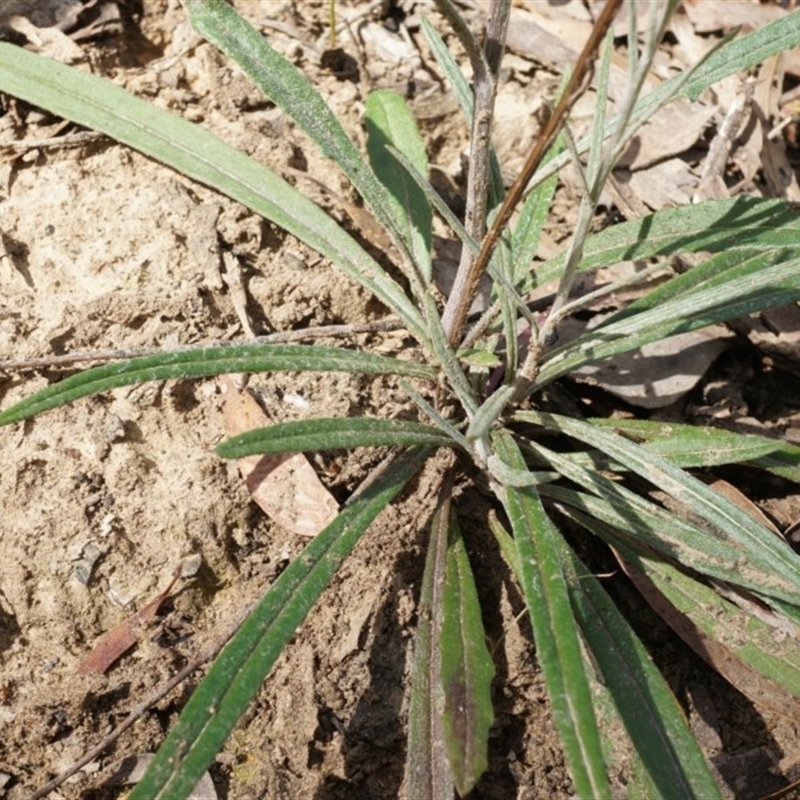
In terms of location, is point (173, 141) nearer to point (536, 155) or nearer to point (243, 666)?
point (536, 155)

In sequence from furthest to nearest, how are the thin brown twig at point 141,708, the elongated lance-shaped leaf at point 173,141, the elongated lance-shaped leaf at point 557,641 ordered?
the elongated lance-shaped leaf at point 173,141, the thin brown twig at point 141,708, the elongated lance-shaped leaf at point 557,641

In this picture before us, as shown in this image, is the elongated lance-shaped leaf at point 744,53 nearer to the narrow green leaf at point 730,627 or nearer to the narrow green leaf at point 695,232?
the narrow green leaf at point 695,232

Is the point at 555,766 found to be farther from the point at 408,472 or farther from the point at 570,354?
the point at 570,354

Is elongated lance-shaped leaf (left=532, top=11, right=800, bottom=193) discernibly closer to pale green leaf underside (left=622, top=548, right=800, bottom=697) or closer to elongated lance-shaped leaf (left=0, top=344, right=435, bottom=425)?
elongated lance-shaped leaf (left=0, top=344, right=435, bottom=425)

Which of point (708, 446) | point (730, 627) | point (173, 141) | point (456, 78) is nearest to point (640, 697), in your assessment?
point (730, 627)

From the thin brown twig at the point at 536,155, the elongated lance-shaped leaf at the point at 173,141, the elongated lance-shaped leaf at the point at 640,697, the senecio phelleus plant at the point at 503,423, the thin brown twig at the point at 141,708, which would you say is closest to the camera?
the thin brown twig at the point at 536,155

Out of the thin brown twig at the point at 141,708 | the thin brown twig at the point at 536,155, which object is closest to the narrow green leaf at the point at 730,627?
the thin brown twig at the point at 536,155
